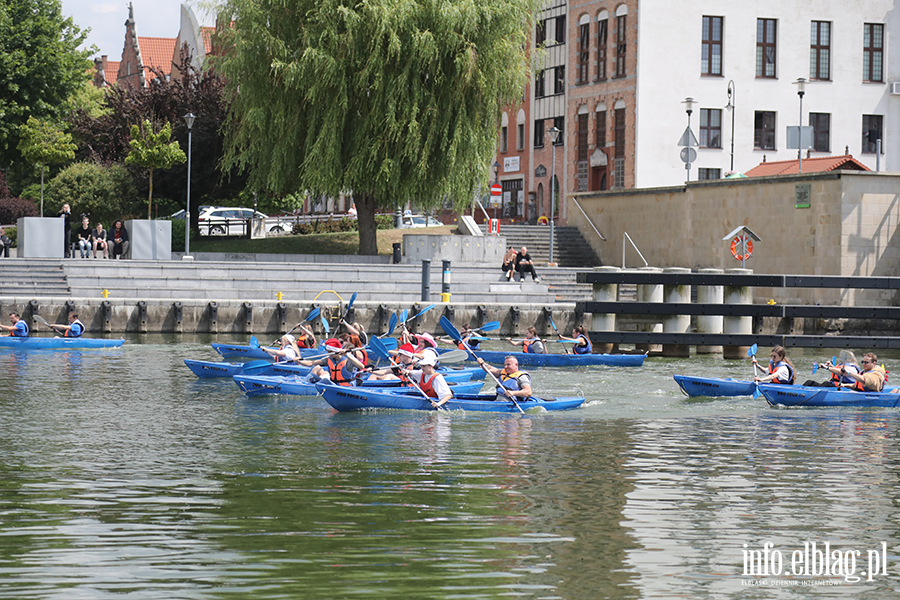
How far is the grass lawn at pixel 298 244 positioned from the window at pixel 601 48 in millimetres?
15189

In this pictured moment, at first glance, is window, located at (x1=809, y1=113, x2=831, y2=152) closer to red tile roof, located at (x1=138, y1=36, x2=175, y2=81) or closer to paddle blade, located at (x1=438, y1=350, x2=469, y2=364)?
paddle blade, located at (x1=438, y1=350, x2=469, y2=364)

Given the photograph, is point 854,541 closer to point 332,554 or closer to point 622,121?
point 332,554

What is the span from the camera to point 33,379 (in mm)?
22391

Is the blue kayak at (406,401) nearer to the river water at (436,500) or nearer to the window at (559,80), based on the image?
the river water at (436,500)

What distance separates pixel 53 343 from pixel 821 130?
133ft

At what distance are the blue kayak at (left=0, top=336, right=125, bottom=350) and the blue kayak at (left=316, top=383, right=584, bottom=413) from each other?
11580 mm

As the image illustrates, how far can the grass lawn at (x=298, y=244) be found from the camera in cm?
4631

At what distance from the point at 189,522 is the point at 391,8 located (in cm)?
3218

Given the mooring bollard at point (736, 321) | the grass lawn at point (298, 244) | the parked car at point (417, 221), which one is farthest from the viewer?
the parked car at point (417, 221)

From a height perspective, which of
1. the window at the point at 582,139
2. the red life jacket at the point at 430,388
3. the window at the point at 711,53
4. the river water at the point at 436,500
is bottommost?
the river water at the point at 436,500

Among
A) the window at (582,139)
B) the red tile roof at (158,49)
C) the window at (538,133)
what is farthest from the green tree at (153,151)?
the red tile roof at (158,49)

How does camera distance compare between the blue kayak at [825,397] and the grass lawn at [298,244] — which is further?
the grass lawn at [298,244]

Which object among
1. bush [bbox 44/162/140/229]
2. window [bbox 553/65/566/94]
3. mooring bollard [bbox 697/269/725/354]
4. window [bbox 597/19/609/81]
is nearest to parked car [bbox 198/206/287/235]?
bush [bbox 44/162/140/229]

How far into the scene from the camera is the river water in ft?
29.4
